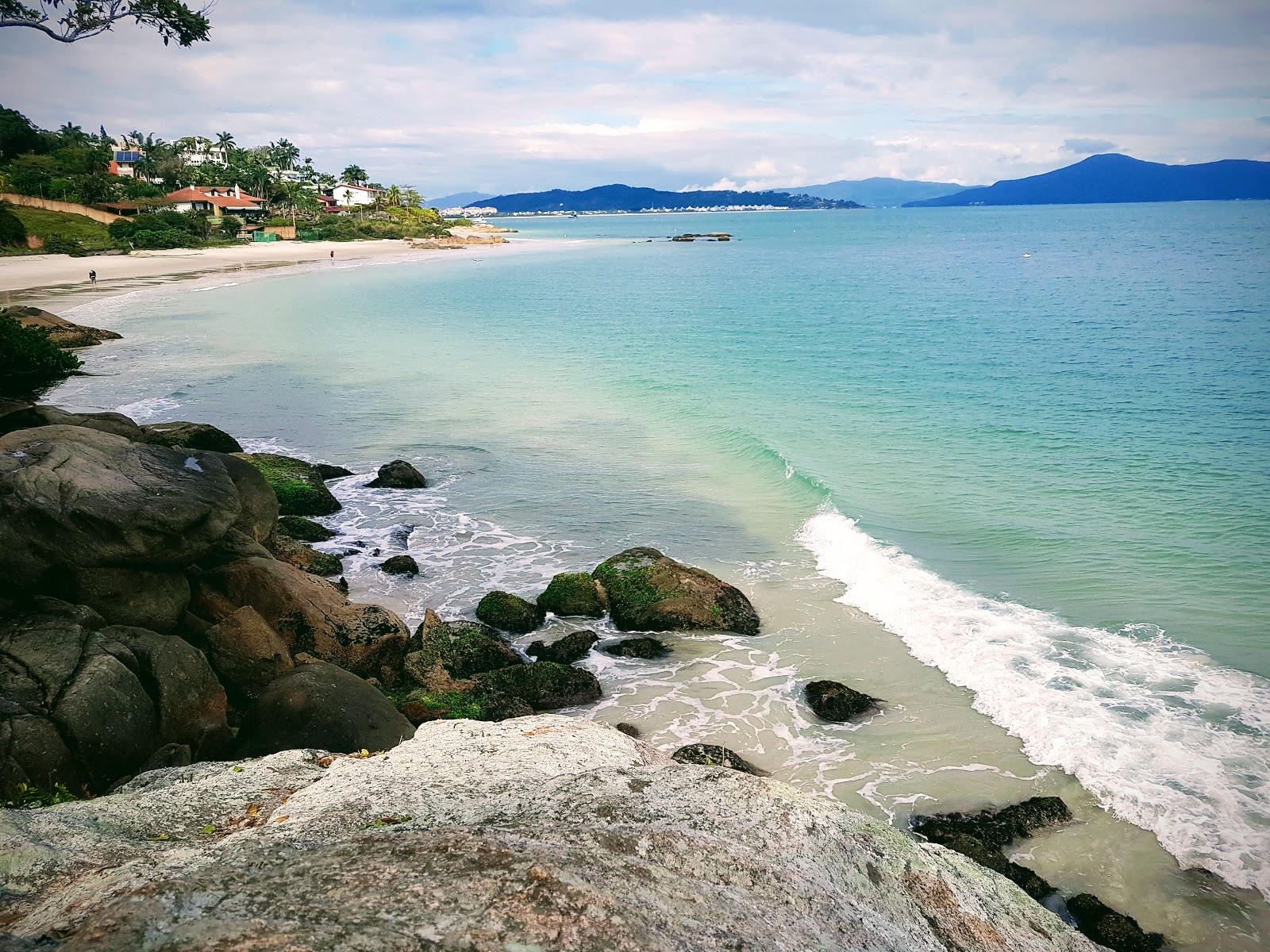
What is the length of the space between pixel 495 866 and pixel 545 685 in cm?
795

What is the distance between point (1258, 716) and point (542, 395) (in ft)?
85.2

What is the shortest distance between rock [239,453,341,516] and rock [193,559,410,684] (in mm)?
7355

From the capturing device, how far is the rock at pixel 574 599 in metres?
15.3

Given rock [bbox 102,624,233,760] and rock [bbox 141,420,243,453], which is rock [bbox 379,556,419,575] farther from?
rock [bbox 102,624,233,760]

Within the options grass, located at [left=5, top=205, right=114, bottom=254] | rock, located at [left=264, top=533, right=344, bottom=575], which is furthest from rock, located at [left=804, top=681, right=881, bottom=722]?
grass, located at [left=5, top=205, right=114, bottom=254]

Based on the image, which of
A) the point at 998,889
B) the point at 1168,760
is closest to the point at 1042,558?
the point at 1168,760

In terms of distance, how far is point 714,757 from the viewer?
10266mm

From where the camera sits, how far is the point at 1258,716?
→ 11672 millimetres

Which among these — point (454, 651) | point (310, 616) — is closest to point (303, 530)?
point (310, 616)

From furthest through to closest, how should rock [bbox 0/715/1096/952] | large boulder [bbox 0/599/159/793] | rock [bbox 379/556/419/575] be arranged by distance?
rock [bbox 379/556/419/575] → large boulder [bbox 0/599/159/793] → rock [bbox 0/715/1096/952]

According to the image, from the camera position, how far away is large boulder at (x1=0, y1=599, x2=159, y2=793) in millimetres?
7598

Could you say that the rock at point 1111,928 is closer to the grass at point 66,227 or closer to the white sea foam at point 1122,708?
the white sea foam at point 1122,708

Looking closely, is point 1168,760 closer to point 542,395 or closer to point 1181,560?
point 1181,560

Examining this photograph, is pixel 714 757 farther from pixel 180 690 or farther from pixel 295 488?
pixel 295 488
